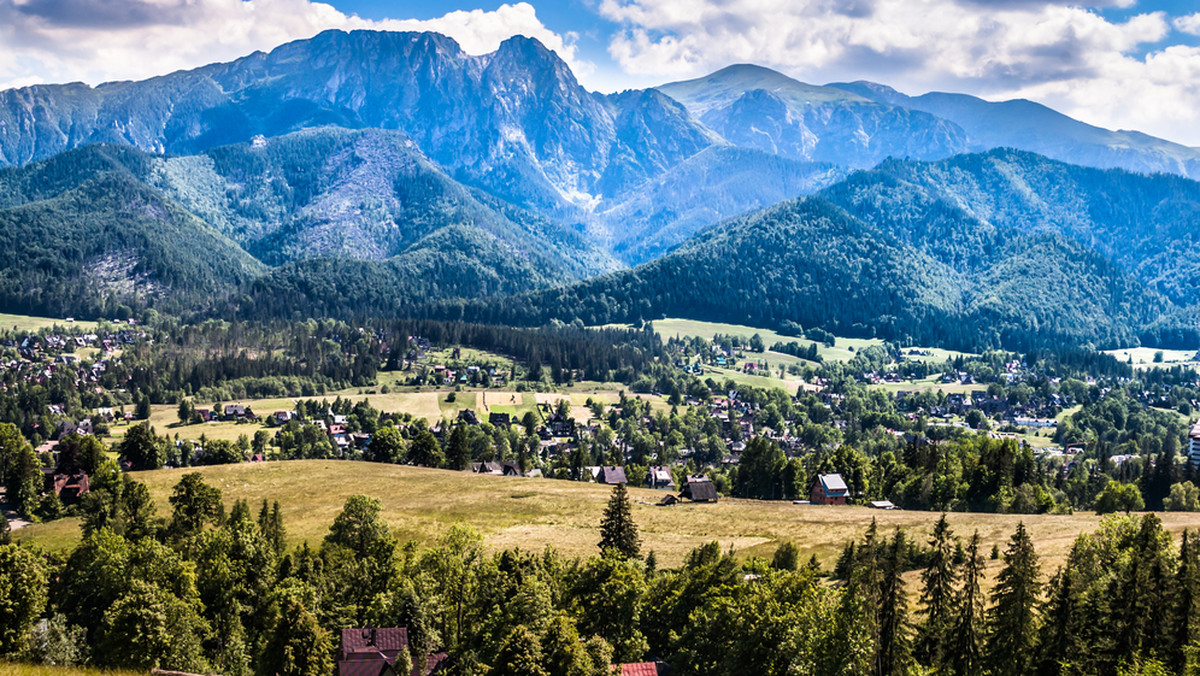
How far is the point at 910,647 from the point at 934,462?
83.1 m

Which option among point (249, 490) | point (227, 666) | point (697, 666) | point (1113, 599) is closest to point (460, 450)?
point (249, 490)

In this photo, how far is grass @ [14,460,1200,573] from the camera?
3406 inches

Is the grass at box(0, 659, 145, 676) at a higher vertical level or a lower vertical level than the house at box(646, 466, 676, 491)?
higher

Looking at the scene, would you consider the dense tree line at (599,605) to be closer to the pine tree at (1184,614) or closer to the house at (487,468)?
the pine tree at (1184,614)

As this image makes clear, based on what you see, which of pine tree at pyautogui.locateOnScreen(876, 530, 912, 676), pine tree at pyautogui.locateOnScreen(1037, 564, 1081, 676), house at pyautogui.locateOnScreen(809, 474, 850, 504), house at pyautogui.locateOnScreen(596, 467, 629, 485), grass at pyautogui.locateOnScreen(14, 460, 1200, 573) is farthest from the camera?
house at pyautogui.locateOnScreen(596, 467, 629, 485)

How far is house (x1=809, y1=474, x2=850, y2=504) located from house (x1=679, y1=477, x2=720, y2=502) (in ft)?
51.0

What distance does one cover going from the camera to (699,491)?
11519cm

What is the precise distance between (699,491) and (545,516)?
80.1ft

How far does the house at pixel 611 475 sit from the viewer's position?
139 metres

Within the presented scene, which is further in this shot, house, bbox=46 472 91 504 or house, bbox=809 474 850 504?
house, bbox=809 474 850 504

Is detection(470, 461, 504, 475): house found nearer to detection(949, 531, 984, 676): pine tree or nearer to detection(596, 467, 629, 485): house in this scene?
detection(596, 467, 629, 485): house

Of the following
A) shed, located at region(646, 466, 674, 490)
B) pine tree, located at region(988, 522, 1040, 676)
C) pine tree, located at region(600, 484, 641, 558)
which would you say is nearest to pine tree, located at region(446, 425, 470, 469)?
shed, located at region(646, 466, 674, 490)

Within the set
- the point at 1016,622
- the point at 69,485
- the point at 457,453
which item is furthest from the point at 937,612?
the point at 457,453

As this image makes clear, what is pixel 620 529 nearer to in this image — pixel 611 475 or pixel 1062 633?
pixel 1062 633
